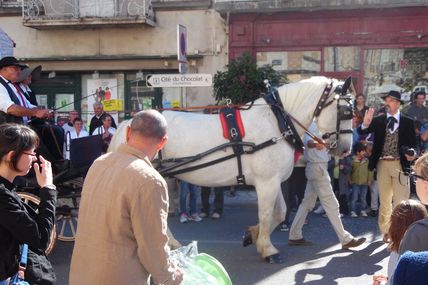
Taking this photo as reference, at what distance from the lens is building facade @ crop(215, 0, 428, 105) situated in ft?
45.3

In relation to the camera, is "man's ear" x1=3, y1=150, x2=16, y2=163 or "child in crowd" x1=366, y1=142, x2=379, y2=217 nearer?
"man's ear" x1=3, y1=150, x2=16, y2=163

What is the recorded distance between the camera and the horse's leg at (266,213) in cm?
618

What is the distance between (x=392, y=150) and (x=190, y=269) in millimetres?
4588

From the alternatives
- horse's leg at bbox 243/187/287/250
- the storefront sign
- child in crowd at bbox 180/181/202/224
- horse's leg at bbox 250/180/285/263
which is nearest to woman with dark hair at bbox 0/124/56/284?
horse's leg at bbox 250/180/285/263

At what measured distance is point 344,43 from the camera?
14.1m

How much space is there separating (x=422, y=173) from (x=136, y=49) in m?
→ 13.2

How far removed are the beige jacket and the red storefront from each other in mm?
12058

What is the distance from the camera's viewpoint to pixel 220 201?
31.2ft

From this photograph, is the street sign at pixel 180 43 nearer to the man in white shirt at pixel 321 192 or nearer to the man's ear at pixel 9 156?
the man in white shirt at pixel 321 192

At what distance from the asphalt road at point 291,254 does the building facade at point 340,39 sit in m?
5.98

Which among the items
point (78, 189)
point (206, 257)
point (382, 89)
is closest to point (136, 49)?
point (382, 89)

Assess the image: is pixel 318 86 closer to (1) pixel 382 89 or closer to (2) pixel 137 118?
(2) pixel 137 118

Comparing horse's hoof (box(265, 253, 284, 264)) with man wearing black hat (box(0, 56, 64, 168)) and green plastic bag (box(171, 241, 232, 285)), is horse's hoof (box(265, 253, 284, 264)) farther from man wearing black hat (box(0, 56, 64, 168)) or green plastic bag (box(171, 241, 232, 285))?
green plastic bag (box(171, 241, 232, 285))

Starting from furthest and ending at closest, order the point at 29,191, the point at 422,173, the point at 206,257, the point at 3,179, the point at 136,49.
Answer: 1. the point at 136,49
2. the point at 29,191
3. the point at 206,257
4. the point at 3,179
5. the point at 422,173
